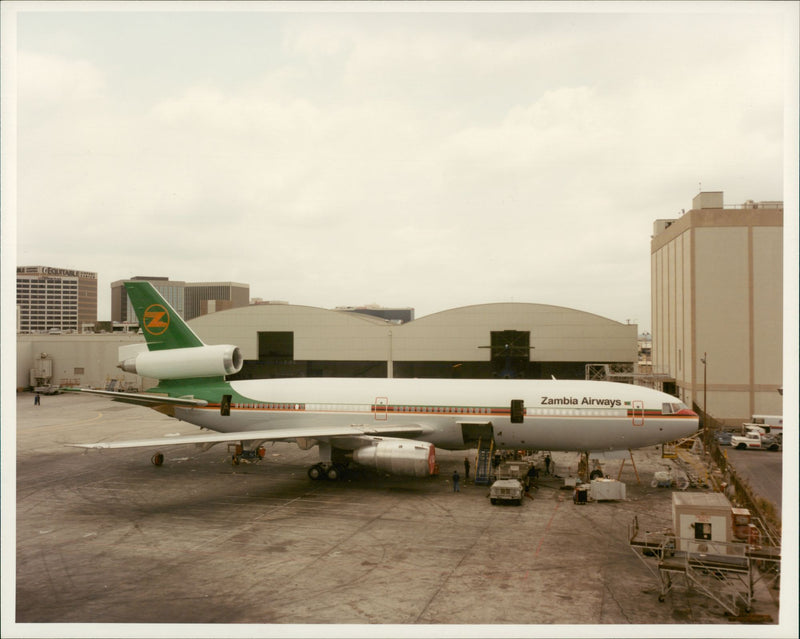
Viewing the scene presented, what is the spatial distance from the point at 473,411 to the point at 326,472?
7.08 m

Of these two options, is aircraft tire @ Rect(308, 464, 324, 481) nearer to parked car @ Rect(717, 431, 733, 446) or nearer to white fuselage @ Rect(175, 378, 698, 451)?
white fuselage @ Rect(175, 378, 698, 451)

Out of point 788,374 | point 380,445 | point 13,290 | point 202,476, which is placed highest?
point 13,290

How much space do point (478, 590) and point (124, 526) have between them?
40.3 feet

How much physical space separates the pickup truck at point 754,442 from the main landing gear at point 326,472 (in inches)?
968

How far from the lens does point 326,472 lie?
82.2 ft

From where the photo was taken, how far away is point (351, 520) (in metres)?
19.5

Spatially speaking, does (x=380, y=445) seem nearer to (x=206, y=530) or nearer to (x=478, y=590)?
(x=206, y=530)

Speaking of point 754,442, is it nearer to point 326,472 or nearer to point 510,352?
point 510,352

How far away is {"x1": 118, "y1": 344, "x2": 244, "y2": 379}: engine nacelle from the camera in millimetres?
25859

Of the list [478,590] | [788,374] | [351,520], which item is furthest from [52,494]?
[788,374]

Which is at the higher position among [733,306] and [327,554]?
[733,306]

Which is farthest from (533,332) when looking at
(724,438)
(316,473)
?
(316,473)

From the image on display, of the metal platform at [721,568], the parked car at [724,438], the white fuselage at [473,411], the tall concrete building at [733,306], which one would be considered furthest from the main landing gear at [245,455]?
the tall concrete building at [733,306]

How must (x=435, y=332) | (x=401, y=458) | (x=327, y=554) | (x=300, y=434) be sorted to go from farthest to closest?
(x=435, y=332) → (x=300, y=434) → (x=401, y=458) → (x=327, y=554)
